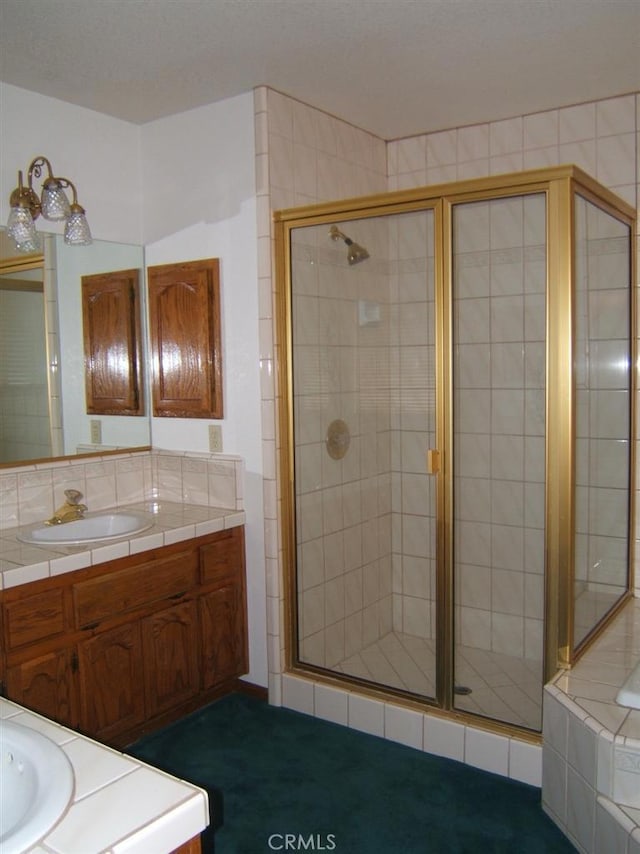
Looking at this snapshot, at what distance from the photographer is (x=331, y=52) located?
2.57 m

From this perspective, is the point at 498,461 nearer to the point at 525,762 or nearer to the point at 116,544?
the point at 525,762

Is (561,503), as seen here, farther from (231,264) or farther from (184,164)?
(184,164)

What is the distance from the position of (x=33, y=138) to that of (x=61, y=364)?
89 cm

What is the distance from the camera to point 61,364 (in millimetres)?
3057

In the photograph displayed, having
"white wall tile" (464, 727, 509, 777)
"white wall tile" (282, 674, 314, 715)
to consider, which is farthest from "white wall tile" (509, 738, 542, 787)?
"white wall tile" (282, 674, 314, 715)

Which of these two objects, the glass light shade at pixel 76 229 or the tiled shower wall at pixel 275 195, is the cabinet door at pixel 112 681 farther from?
the glass light shade at pixel 76 229

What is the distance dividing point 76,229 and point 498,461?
71.3 inches

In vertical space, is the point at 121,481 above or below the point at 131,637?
above

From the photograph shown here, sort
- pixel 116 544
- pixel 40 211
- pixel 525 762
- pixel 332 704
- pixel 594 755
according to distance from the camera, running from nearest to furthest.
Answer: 1. pixel 594 755
2. pixel 525 762
3. pixel 116 544
4. pixel 40 211
5. pixel 332 704

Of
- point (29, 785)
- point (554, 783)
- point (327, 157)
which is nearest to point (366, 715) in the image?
point (554, 783)

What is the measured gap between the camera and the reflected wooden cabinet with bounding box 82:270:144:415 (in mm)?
3176

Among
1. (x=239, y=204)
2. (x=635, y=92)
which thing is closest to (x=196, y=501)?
(x=239, y=204)

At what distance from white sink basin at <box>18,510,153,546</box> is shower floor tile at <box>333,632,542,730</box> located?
103 centimetres

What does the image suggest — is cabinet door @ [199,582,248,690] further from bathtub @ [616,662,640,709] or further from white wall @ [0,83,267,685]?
bathtub @ [616,662,640,709]
